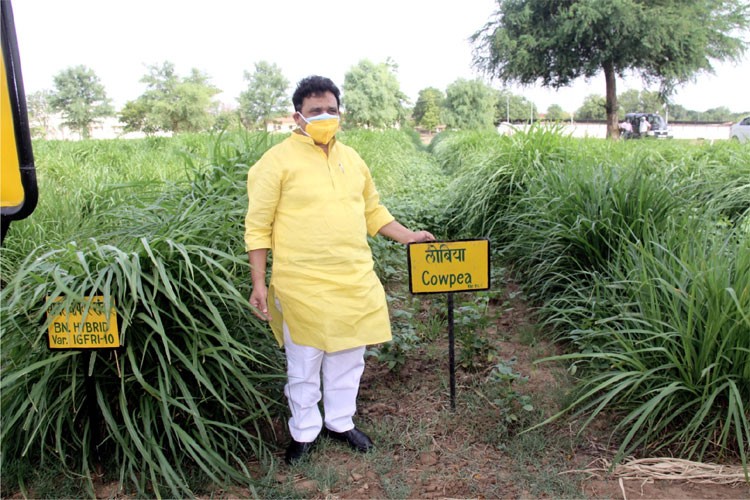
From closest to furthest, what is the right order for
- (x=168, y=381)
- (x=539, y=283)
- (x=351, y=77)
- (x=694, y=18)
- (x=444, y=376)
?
(x=168, y=381) → (x=444, y=376) → (x=539, y=283) → (x=694, y=18) → (x=351, y=77)

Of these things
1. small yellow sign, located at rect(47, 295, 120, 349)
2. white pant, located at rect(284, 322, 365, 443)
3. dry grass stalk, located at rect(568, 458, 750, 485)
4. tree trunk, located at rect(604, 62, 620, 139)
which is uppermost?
tree trunk, located at rect(604, 62, 620, 139)

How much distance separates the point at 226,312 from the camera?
8.42 feet

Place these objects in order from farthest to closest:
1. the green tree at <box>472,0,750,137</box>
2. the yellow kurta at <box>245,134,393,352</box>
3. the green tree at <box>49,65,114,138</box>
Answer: the green tree at <box>49,65,114,138</box>
the green tree at <box>472,0,750,137</box>
the yellow kurta at <box>245,134,393,352</box>

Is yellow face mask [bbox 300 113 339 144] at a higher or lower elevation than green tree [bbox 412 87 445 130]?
lower

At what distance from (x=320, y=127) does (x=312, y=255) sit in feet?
1.71

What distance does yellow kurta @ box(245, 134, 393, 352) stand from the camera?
A: 227 centimetres

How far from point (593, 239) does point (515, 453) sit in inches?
69.6

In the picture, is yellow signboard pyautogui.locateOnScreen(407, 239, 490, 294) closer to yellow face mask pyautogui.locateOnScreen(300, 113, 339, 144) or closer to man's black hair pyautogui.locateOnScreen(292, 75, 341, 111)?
yellow face mask pyautogui.locateOnScreen(300, 113, 339, 144)

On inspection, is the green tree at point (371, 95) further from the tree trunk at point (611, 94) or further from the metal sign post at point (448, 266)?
the metal sign post at point (448, 266)

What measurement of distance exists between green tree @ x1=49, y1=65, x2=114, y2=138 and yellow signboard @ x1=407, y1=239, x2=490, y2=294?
65.2 meters

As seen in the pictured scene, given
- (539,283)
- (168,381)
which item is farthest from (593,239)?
(168,381)

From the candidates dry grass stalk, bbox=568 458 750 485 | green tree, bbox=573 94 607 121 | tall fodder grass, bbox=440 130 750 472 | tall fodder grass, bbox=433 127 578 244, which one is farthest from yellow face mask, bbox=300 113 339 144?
green tree, bbox=573 94 607 121

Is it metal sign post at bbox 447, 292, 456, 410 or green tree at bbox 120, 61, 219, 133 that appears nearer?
metal sign post at bbox 447, 292, 456, 410

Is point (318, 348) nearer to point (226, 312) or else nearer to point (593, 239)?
point (226, 312)
